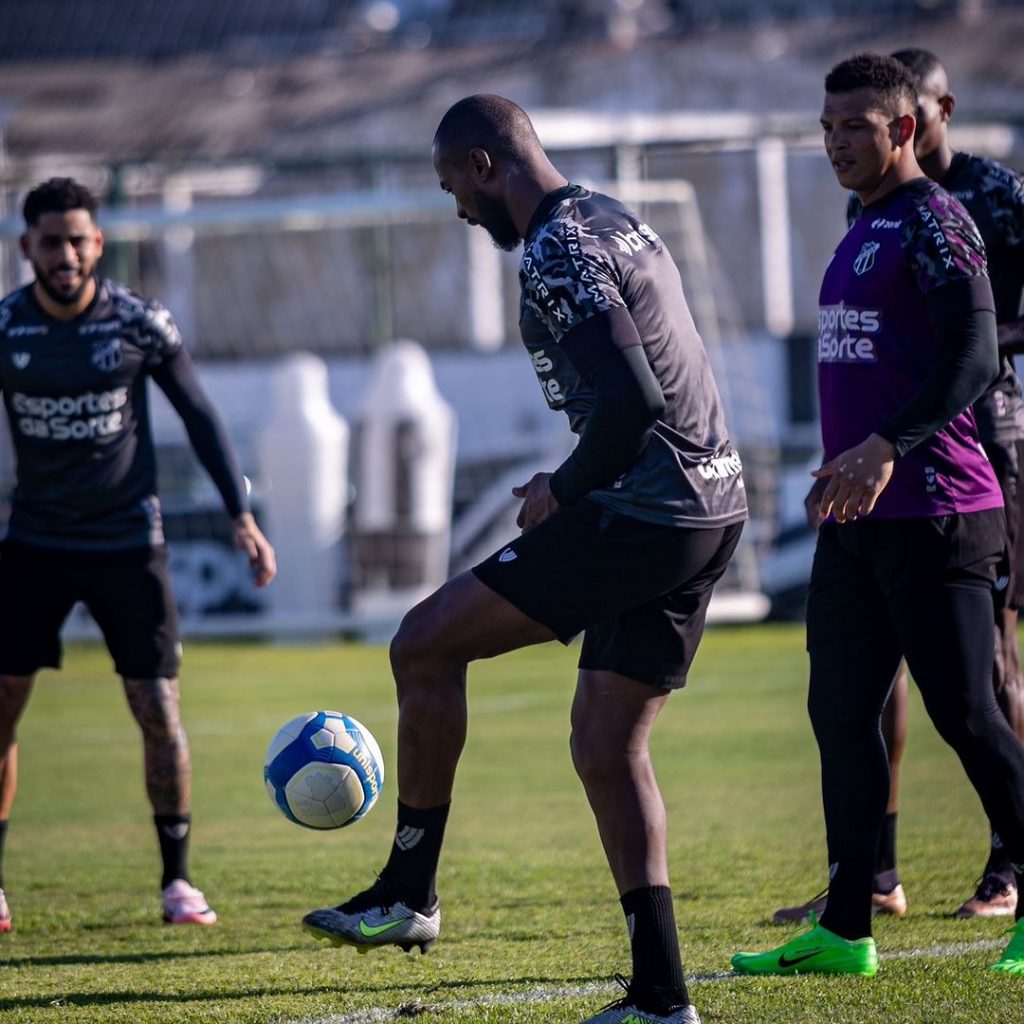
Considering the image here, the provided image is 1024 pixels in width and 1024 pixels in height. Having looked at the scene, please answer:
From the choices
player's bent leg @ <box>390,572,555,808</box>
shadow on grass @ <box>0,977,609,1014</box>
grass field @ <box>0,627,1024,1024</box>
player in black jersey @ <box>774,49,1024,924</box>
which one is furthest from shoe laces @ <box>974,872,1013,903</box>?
player's bent leg @ <box>390,572,555,808</box>

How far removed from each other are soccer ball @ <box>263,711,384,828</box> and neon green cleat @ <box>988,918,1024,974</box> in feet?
6.04

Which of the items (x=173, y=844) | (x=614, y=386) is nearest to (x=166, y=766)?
(x=173, y=844)

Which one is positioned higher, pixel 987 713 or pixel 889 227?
pixel 889 227

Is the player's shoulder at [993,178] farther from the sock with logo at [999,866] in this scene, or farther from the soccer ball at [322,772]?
the soccer ball at [322,772]

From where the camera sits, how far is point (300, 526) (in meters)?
16.9

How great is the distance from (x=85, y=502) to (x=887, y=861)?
299cm

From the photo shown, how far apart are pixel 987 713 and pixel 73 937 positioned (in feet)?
10.0

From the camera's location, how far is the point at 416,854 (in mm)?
5102

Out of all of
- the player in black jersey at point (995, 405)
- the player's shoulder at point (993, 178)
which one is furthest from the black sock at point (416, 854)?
the player's shoulder at point (993, 178)

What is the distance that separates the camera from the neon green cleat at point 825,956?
205 inches

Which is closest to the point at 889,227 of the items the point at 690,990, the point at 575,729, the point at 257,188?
the point at 575,729

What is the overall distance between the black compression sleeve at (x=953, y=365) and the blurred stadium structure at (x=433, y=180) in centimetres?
1130

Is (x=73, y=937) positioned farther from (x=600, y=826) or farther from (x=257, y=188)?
(x=257, y=188)

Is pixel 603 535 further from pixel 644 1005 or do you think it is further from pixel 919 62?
pixel 919 62
